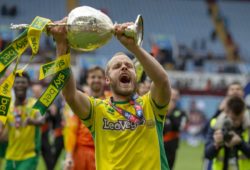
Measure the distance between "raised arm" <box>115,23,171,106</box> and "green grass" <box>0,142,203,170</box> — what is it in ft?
37.9

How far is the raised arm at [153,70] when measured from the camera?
5.35m

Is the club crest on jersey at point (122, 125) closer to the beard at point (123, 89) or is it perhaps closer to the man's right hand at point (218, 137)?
the beard at point (123, 89)

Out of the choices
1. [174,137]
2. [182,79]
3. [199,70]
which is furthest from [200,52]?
[174,137]

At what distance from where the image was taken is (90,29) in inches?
207

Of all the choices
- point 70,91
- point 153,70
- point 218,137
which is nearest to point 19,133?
point 218,137

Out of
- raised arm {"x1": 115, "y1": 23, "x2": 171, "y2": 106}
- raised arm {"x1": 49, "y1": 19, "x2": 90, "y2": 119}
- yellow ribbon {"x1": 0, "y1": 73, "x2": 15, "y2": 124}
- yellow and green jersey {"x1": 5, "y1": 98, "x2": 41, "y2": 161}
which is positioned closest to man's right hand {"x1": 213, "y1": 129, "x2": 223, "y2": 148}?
raised arm {"x1": 115, "y1": 23, "x2": 171, "y2": 106}

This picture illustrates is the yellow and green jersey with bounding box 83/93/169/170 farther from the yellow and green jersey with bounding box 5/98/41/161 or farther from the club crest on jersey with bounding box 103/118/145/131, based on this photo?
the yellow and green jersey with bounding box 5/98/41/161

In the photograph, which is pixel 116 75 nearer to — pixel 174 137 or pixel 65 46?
pixel 65 46

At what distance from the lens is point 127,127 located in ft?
19.7

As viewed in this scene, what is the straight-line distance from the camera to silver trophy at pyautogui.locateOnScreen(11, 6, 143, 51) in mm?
5254

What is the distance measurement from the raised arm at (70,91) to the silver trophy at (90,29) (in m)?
0.17

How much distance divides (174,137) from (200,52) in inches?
1028

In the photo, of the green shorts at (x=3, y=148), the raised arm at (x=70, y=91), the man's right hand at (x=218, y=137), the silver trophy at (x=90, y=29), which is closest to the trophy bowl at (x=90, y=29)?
the silver trophy at (x=90, y=29)

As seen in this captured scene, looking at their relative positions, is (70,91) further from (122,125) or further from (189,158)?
(189,158)
